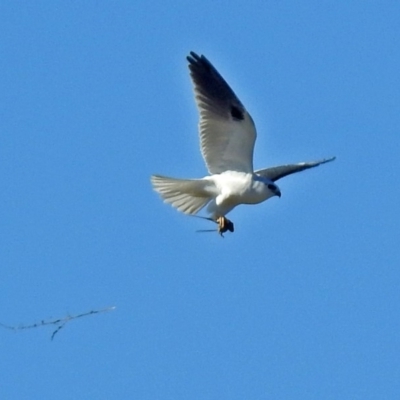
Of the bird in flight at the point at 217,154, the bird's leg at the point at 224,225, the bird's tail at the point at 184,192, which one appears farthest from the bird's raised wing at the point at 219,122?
the bird's leg at the point at 224,225

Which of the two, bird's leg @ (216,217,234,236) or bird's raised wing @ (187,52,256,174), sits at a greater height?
bird's raised wing @ (187,52,256,174)

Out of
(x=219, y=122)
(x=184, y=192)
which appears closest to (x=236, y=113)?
(x=219, y=122)

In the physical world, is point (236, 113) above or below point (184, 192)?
above

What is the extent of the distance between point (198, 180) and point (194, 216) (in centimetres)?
22

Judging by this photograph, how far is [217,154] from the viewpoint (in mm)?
6711

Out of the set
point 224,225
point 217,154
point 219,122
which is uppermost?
point 219,122

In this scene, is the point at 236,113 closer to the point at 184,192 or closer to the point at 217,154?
the point at 217,154

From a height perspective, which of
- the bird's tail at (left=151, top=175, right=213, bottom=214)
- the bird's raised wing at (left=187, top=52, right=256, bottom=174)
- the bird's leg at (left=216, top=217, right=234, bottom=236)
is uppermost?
the bird's raised wing at (left=187, top=52, right=256, bottom=174)

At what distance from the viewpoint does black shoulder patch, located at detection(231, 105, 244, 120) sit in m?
6.64

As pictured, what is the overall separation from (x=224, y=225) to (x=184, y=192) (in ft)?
1.53

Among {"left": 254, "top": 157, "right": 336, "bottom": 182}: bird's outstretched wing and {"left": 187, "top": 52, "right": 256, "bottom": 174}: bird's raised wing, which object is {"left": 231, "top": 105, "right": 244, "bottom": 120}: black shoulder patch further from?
{"left": 254, "top": 157, "right": 336, "bottom": 182}: bird's outstretched wing

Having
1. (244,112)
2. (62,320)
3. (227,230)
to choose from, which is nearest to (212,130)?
(244,112)

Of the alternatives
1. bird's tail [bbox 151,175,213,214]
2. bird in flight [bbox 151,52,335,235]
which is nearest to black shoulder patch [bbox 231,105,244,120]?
bird in flight [bbox 151,52,335,235]

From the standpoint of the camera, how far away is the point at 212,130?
6.68 meters
